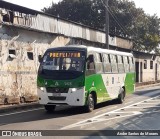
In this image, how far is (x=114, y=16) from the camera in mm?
60812

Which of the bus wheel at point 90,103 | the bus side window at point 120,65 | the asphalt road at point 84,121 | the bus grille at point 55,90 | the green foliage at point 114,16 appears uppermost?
the green foliage at point 114,16

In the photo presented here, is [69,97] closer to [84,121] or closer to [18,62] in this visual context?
[84,121]

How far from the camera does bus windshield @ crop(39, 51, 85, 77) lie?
1424 centimetres

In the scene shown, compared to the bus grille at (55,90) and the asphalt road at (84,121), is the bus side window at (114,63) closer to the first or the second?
the asphalt road at (84,121)

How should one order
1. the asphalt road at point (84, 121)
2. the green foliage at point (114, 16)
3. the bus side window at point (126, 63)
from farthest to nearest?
the green foliage at point (114, 16)
the bus side window at point (126, 63)
the asphalt road at point (84, 121)

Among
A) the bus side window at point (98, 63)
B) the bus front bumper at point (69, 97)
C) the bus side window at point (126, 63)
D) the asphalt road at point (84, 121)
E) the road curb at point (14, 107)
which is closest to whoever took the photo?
the asphalt road at point (84, 121)

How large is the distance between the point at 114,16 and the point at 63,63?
47.6m

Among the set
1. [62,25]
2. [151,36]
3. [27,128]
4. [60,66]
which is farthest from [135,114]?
[151,36]

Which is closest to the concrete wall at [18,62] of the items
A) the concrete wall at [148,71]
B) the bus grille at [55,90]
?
the bus grille at [55,90]

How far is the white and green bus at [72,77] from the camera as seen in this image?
13.9 m

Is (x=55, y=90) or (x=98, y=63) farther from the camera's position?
(x=98, y=63)

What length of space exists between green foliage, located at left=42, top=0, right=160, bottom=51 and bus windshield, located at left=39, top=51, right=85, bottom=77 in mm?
45691

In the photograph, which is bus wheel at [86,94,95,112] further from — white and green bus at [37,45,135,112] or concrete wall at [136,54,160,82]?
concrete wall at [136,54,160,82]

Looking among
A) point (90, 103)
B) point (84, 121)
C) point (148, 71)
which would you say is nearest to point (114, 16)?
point (148, 71)
